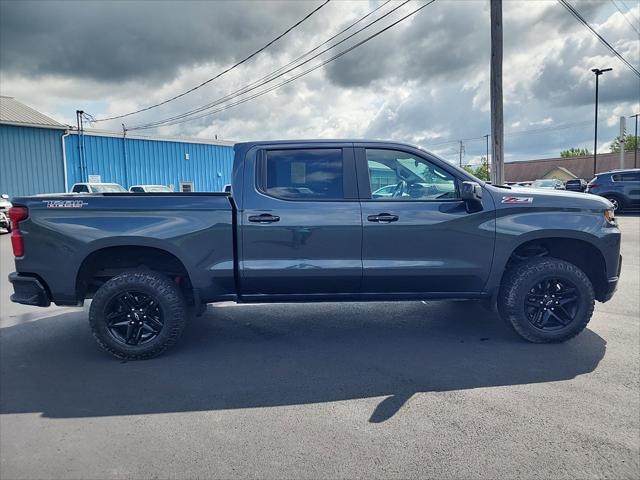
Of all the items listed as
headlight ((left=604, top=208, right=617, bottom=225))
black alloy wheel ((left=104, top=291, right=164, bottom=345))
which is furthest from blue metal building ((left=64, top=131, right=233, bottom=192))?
headlight ((left=604, top=208, right=617, bottom=225))

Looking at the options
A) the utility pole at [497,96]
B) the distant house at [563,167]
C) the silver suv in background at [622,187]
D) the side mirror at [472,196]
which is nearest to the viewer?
the side mirror at [472,196]

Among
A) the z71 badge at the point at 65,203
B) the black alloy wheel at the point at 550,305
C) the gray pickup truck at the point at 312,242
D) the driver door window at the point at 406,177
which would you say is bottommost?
the black alloy wheel at the point at 550,305

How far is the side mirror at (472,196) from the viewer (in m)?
4.05

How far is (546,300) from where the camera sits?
446 centimetres

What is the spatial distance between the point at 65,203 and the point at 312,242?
7.30ft

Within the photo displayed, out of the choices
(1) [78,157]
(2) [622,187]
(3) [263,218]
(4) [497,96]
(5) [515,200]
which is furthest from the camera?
(1) [78,157]

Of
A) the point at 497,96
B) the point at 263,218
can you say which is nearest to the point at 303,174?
the point at 263,218

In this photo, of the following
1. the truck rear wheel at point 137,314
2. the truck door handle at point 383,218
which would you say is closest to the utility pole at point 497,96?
the truck door handle at point 383,218

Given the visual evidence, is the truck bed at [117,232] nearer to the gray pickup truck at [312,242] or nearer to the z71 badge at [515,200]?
the gray pickup truck at [312,242]

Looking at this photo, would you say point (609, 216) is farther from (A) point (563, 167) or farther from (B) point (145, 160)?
(A) point (563, 167)

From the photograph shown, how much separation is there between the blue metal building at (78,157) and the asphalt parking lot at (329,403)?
21844 millimetres

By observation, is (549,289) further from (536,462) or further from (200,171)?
(200,171)

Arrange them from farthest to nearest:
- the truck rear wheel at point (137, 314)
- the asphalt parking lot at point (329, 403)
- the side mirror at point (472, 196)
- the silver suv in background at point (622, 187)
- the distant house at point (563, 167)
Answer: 1. the distant house at point (563, 167)
2. the silver suv in background at point (622, 187)
3. the truck rear wheel at point (137, 314)
4. the side mirror at point (472, 196)
5. the asphalt parking lot at point (329, 403)

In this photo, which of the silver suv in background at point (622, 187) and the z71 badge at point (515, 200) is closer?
the z71 badge at point (515, 200)
